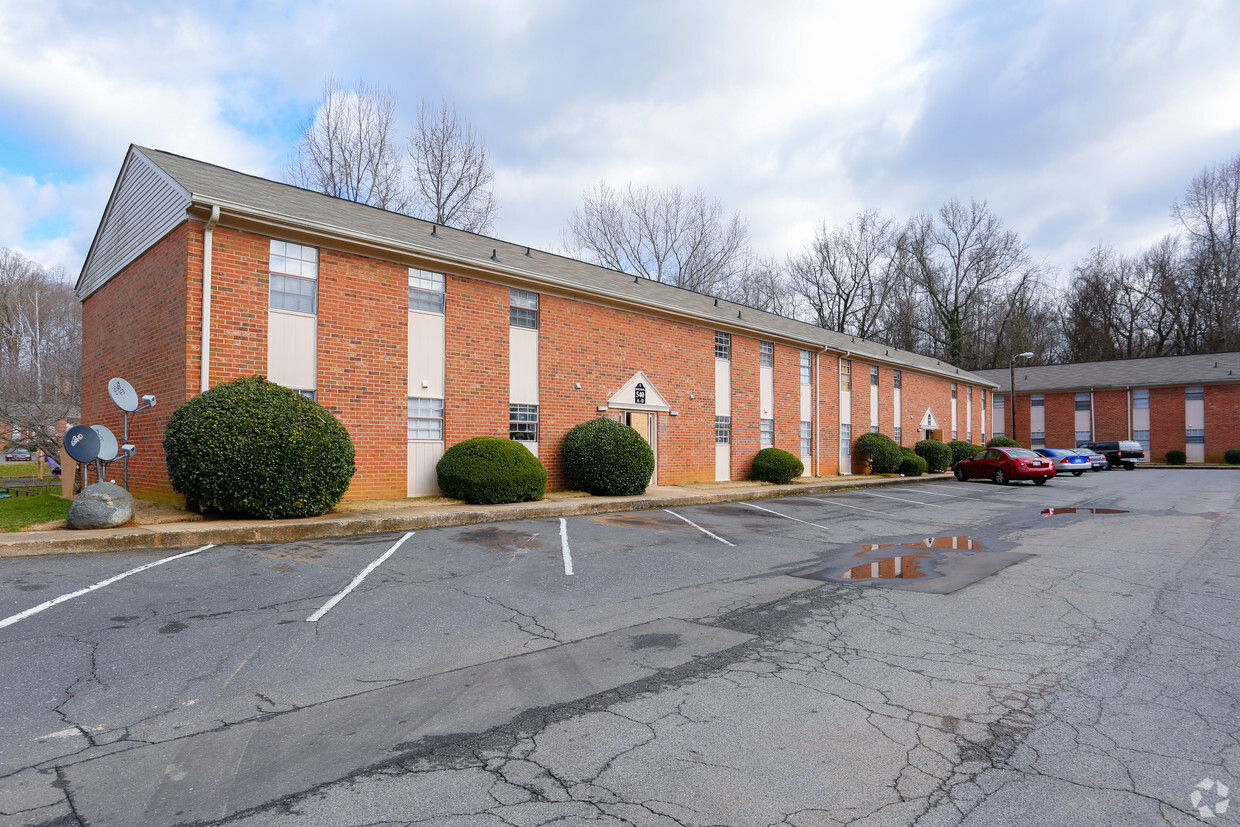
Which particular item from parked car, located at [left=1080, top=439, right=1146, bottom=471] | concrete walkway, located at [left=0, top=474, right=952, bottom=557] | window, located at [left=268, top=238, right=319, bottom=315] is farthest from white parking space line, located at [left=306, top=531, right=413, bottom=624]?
parked car, located at [left=1080, top=439, right=1146, bottom=471]

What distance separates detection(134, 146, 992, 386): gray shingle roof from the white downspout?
2.04 feet

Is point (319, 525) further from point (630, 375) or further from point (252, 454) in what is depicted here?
point (630, 375)

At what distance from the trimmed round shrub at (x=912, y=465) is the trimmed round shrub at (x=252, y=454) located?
2507cm

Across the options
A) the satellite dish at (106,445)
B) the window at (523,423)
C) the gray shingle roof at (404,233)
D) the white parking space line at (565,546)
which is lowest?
the white parking space line at (565,546)

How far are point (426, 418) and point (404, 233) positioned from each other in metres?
4.48

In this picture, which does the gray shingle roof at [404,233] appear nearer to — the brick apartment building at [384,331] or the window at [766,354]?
the brick apartment building at [384,331]

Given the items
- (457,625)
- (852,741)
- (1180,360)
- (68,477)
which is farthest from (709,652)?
(1180,360)

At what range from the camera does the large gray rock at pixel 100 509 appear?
883 centimetres

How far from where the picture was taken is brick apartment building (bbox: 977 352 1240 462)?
40.7 metres

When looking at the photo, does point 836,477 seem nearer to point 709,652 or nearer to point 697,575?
point 697,575

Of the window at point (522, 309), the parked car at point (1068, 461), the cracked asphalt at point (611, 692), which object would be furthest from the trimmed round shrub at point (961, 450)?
the cracked asphalt at point (611, 692)

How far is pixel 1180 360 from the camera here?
4431 cm

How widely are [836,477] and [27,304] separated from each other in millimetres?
43964

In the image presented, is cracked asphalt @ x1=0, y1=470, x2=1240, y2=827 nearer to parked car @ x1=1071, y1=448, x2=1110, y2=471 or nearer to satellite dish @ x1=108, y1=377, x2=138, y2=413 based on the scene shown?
satellite dish @ x1=108, y1=377, x2=138, y2=413
